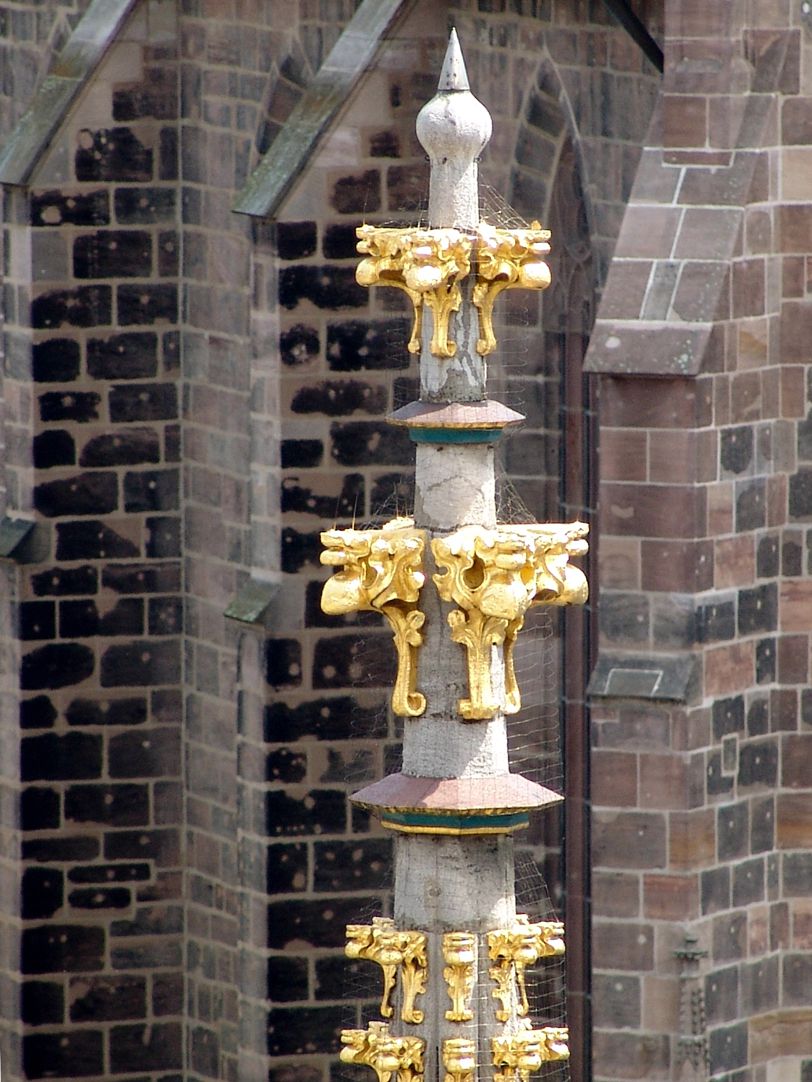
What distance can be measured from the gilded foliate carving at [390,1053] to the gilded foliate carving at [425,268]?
201 cm

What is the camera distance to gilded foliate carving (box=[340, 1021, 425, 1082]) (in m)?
13.1

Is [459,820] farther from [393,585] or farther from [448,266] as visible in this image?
[448,266]

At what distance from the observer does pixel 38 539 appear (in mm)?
30250

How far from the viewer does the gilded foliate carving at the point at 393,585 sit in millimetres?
13188

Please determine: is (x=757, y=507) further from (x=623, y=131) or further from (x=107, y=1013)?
(x=107, y=1013)

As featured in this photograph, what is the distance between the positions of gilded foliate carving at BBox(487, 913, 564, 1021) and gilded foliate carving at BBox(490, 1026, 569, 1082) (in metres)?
0.07

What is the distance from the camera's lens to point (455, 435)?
13.3 meters

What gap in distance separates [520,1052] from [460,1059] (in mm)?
178

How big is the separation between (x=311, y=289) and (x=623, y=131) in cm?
246

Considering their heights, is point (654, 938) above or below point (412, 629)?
below

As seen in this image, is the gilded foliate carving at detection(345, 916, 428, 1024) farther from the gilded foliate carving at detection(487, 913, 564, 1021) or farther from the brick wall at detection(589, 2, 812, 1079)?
the brick wall at detection(589, 2, 812, 1079)

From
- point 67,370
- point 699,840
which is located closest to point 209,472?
point 67,370

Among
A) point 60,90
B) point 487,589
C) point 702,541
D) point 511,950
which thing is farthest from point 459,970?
point 60,90

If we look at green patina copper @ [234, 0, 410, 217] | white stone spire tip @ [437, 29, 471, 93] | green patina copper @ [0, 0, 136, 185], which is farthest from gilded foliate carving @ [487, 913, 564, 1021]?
green patina copper @ [0, 0, 136, 185]
